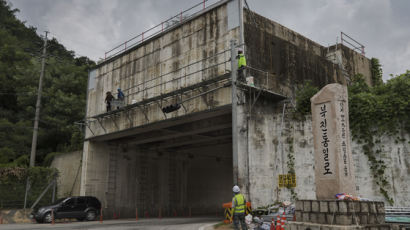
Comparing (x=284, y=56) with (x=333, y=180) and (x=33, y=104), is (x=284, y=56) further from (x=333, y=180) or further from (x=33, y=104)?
(x=33, y=104)

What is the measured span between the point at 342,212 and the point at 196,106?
39.5 ft

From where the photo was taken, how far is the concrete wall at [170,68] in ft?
63.1

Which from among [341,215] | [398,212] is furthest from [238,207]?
[398,212]

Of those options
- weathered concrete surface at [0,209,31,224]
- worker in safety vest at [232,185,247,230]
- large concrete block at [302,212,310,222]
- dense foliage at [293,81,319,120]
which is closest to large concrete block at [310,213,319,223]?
large concrete block at [302,212,310,222]

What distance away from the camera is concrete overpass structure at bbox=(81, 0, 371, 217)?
17453 millimetres

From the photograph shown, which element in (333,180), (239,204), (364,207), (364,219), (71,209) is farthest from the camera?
(71,209)

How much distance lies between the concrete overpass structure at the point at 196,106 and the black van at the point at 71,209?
3.05 metres

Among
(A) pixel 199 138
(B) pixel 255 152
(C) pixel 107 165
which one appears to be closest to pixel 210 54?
(B) pixel 255 152

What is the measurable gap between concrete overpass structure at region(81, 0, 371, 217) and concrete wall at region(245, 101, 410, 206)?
0.24 ft

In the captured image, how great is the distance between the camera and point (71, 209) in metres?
21.8

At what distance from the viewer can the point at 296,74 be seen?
21016 mm

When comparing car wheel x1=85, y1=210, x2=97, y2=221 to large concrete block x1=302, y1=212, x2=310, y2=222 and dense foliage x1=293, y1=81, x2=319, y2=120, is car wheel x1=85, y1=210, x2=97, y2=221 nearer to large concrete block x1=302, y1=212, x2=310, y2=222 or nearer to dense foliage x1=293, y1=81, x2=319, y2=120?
dense foliage x1=293, y1=81, x2=319, y2=120

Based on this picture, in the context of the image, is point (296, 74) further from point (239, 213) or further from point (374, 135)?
point (239, 213)

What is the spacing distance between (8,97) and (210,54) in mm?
32084
